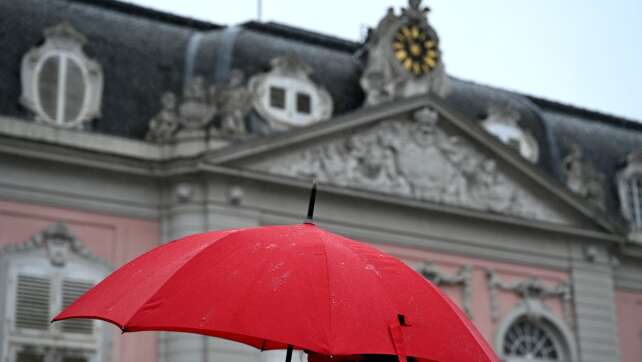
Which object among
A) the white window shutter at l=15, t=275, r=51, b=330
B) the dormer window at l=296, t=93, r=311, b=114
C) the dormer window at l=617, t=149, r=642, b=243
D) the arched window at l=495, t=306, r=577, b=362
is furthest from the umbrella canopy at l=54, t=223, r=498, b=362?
the dormer window at l=617, t=149, r=642, b=243

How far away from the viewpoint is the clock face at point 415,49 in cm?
2347

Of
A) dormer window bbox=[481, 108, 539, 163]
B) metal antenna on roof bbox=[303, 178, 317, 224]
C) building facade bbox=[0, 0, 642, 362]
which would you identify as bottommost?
metal antenna on roof bbox=[303, 178, 317, 224]

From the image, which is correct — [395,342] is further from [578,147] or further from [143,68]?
[578,147]

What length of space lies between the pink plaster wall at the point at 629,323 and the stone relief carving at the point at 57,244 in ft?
38.4

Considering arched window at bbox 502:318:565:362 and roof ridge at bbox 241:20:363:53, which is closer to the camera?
arched window at bbox 502:318:565:362

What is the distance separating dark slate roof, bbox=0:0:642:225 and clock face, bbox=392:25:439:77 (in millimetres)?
1040

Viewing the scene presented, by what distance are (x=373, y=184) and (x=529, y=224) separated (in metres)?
3.71

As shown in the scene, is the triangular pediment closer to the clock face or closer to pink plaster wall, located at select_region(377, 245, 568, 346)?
pink plaster wall, located at select_region(377, 245, 568, 346)

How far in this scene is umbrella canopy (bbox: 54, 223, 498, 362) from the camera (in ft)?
19.9

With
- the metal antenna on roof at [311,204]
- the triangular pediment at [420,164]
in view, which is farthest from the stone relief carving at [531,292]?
the metal antenna on roof at [311,204]

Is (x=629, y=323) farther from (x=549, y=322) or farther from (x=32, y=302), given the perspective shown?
(x=32, y=302)

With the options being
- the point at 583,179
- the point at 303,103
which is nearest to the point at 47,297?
the point at 303,103

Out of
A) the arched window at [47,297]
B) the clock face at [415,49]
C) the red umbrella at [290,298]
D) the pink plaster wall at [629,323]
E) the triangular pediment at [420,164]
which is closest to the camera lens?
the red umbrella at [290,298]

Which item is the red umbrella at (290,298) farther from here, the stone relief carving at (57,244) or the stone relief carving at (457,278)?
the stone relief carving at (457,278)
